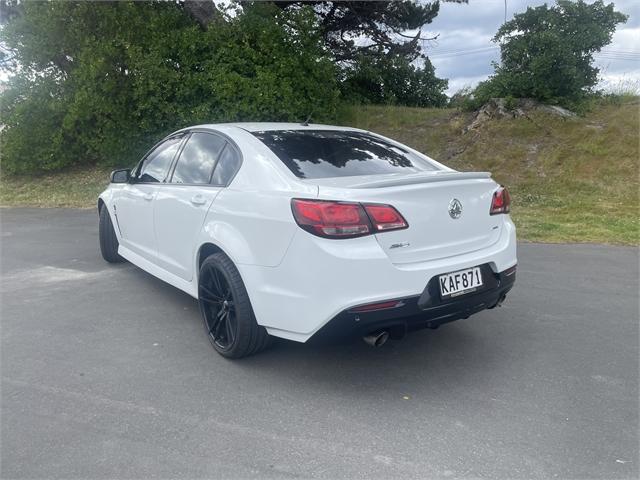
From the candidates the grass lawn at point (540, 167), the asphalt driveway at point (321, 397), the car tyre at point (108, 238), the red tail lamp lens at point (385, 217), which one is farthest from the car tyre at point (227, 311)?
the grass lawn at point (540, 167)

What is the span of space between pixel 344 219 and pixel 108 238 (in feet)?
13.6

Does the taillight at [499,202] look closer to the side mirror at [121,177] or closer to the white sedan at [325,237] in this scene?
the white sedan at [325,237]

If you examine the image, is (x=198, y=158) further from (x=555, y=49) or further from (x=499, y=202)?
(x=555, y=49)

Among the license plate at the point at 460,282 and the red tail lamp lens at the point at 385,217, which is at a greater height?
the red tail lamp lens at the point at 385,217

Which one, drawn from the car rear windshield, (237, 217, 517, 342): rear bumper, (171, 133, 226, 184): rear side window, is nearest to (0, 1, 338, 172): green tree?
(171, 133, 226, 184): rear side window

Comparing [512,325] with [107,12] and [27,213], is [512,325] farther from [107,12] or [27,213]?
[107,12]

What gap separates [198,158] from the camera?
4402mm

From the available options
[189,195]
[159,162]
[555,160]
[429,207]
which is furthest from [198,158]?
[555,160]

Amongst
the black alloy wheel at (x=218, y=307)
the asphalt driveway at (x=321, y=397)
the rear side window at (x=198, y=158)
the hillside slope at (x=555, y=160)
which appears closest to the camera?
the asphalt driveway at (x=321, y=397)

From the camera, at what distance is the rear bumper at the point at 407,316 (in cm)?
304

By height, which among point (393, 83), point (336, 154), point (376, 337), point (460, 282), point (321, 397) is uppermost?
point (393, 83)

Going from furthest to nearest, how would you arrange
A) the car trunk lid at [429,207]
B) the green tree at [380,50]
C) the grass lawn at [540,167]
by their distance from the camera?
the green tree at [380,50]
the grass lawn at [540,167]
the car trunk lid at [429,207]

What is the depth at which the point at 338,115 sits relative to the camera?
13.2 metres

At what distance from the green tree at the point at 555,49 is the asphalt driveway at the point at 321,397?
27.4 ft
